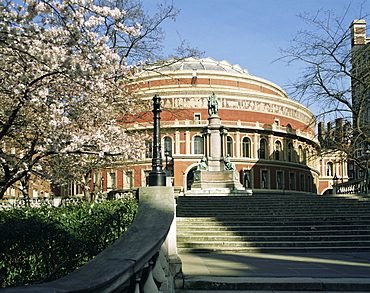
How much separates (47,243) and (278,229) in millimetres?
10014

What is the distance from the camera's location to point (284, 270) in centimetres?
805

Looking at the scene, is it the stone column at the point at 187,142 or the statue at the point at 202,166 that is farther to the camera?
the stone column at the point at 187,142

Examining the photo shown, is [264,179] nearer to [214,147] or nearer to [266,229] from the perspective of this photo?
[214,147]

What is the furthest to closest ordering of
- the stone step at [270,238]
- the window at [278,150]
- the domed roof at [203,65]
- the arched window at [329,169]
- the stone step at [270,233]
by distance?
the arched window at [329,169] → the domed roof at [203,65] → the window at [278,150] → the stone step at [270,233] → the stone step at [270,238]

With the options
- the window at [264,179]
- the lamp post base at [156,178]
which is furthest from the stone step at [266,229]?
the window at [264,179]

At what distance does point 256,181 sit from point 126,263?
5103 cm

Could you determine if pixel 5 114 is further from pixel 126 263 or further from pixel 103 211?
pixel 126 263

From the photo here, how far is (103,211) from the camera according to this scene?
727 centimetres

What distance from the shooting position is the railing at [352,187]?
25.1 metres

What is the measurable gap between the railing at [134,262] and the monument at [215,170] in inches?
929

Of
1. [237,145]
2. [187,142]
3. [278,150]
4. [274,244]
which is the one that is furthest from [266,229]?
[278,150]

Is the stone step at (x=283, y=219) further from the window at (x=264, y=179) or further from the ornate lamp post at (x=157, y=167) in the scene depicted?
the window at (x=264, y=179)

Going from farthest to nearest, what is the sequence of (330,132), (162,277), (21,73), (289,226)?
1. (330,132)
2. (289,226)
3. (21,73)
4. (162,277)

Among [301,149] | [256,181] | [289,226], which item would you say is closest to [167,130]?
[256,181]
